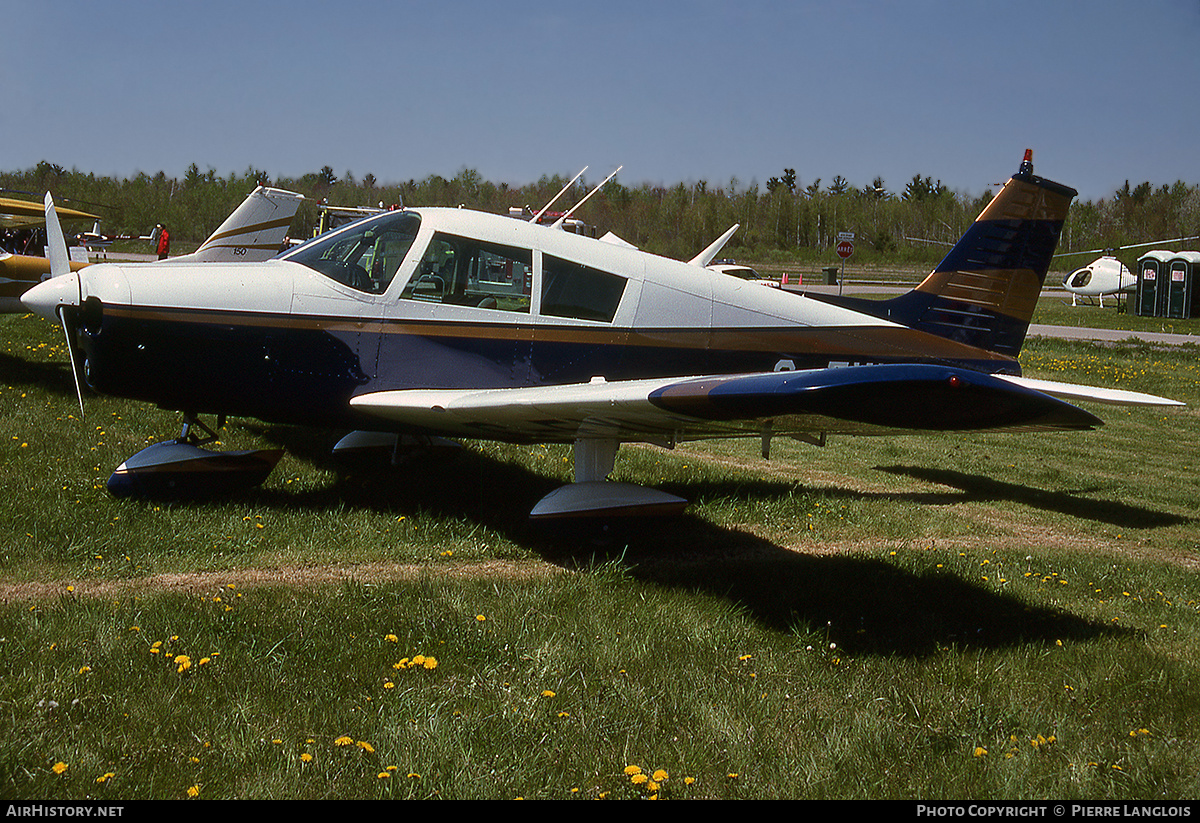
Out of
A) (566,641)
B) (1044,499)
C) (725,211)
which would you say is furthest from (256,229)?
(725,211)

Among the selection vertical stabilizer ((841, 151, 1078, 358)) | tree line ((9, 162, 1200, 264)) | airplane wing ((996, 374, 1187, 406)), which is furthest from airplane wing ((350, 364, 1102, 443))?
tree line ((9, 162, 1200, 264))

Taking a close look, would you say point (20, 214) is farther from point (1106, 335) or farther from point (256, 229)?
point (1106, 335)

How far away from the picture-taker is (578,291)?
632 centimetres

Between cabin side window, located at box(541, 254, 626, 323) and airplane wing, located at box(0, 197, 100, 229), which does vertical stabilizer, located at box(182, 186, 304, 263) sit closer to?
airplane wing, located at box(0, 197, 100, 229)

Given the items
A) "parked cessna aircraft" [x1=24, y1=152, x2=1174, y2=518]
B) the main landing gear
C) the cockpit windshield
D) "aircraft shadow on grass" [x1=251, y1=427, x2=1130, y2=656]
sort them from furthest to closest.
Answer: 1. the main landing gear
2. the cockpit windshield
3. "parked cessna aircraft" [x1=24, y1=152, x2=1174, y2=518]
4. "aircraft shadow on grass" [x1=251, y1=427, x2=1130, y2=656]

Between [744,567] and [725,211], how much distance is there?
251 feet

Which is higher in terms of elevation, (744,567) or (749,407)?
(749,407)

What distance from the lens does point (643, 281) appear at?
21.2ft

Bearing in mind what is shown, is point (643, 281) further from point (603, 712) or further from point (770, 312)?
point (603, 712)

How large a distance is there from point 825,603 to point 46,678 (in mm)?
3971

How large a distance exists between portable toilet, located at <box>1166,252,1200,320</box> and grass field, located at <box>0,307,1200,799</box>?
3181cm

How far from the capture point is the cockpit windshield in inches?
241

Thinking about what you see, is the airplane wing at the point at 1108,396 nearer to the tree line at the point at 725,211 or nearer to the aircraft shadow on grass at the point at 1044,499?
the aircraft shadow on grass at the point at 1044,499
